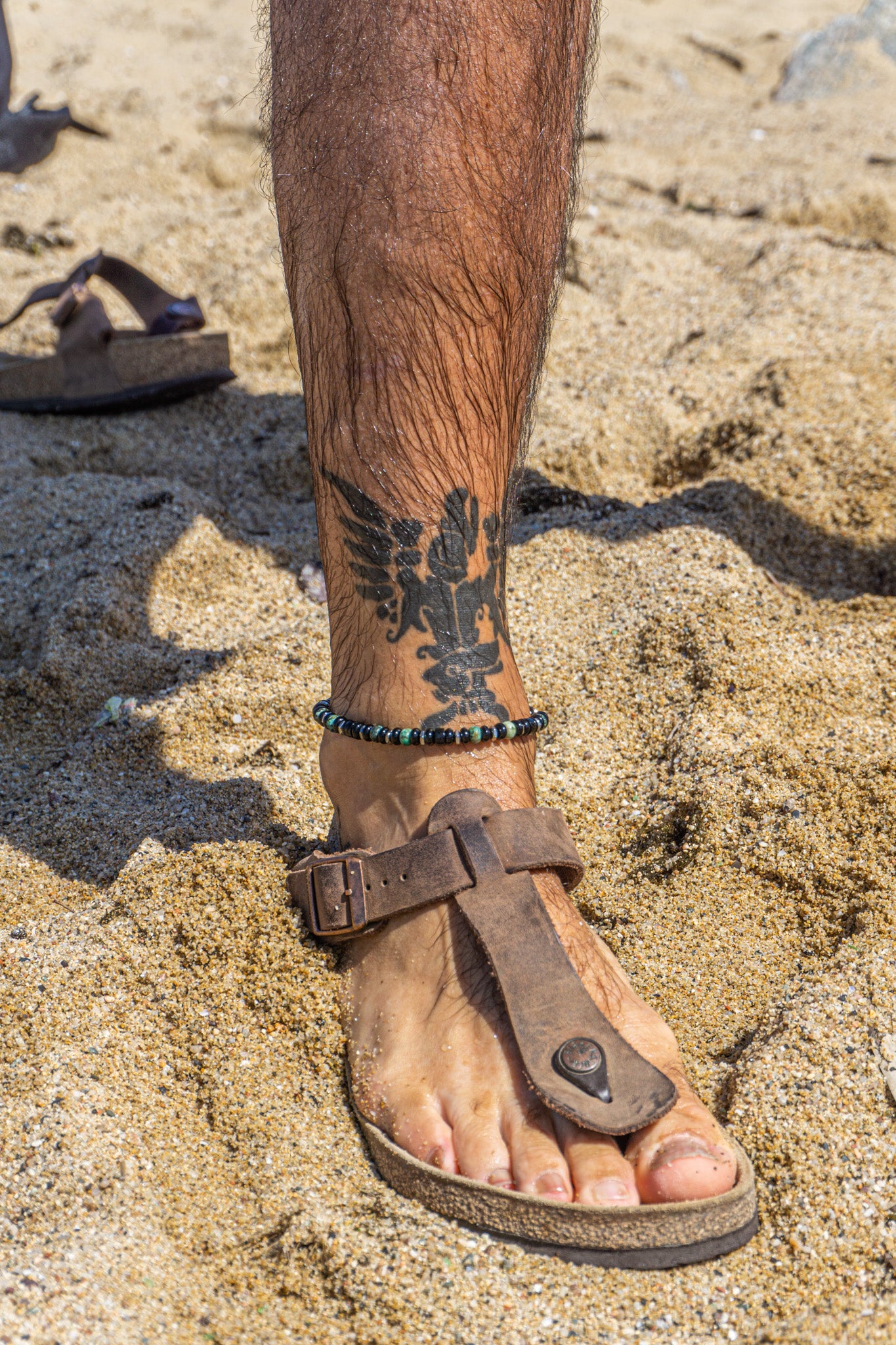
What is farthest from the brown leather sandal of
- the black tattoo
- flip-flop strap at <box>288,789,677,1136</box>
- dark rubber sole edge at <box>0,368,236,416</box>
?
dark rubber sole edge at <box>0,368,236,416</box>

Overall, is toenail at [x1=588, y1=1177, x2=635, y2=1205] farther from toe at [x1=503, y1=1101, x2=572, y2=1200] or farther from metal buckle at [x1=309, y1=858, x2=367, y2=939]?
metal buckle at [x1=309, y1=858, x2=367, y2=939]

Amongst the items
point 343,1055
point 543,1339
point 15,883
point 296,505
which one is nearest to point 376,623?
point 343,1055

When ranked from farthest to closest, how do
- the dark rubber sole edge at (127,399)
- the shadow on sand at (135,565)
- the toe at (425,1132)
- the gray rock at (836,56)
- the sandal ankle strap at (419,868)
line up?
the gray rock at (836,56) < the dark rubber sole edge at (127,399) < the shadow on sand at (135,565) < the sandal ankle strap at (419,868) < the toe at (425,1132)

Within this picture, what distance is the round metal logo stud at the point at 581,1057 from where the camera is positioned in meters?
1.05

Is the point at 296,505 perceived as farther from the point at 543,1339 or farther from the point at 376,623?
the point at 543,1339

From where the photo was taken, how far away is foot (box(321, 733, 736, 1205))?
40.2 inches

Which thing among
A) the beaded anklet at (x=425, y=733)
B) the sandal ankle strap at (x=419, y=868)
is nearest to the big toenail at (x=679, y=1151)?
the sandal ankle strap at (x=419, y=868)

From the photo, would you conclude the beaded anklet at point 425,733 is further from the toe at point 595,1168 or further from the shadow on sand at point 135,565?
the toe at point 595,1168

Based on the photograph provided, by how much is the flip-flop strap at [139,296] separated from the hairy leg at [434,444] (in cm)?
170

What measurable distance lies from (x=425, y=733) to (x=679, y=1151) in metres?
0.53

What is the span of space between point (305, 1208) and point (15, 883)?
0.64m

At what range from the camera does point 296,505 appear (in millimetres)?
2441

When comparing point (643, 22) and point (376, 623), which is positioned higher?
point (643, 22)

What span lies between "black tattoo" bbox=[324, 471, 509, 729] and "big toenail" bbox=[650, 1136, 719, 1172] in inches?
20.2
